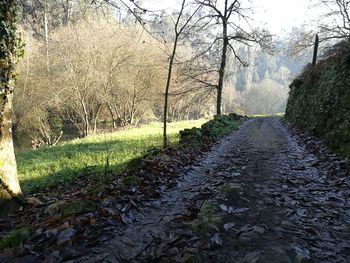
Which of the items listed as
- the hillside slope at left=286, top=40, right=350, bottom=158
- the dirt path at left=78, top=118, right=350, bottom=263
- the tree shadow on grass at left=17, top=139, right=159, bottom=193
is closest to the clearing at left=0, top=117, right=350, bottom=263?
the dirt path at left=78, top=118, right=350, bottom=263

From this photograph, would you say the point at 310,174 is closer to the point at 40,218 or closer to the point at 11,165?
the point at 40,218

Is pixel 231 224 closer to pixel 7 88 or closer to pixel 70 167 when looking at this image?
pixel 7 88

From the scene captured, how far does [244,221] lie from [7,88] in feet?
13.8

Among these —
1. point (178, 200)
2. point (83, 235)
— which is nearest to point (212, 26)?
point (178, 200)

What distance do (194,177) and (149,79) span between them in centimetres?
2726

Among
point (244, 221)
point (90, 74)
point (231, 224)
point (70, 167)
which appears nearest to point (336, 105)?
point (244, 221)

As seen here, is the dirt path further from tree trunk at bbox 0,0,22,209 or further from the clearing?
tree trunk at bbox 0,0,22,209

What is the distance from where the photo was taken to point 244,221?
11.8 feet

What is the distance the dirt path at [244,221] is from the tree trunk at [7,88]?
7.53 feet

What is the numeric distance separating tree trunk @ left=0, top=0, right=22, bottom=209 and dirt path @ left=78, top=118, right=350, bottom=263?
230 cm

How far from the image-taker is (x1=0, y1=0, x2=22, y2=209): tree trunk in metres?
4.62

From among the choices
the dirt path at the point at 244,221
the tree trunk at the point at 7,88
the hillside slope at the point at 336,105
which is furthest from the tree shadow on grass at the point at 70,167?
the hillside slope at the point at 336,105

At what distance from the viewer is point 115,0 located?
5.45 m

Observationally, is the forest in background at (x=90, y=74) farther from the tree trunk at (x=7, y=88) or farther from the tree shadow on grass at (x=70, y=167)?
the tree trunk at (x=7, y=88)
